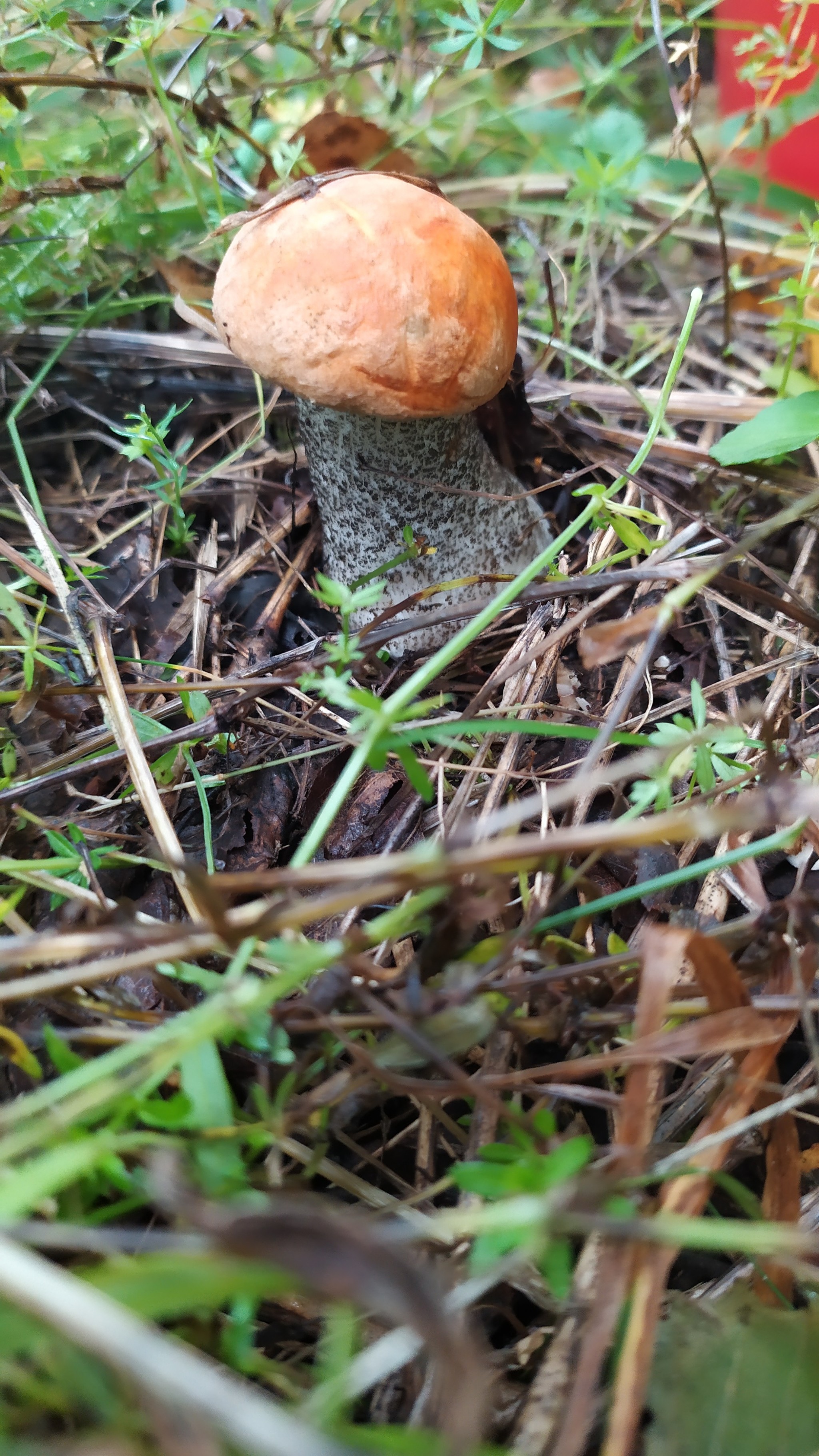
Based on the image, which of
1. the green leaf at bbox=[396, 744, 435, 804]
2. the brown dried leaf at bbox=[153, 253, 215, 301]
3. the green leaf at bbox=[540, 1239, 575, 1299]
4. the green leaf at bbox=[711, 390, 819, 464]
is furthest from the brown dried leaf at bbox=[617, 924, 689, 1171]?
the brown dried leaf at bbox=[153, 253, 215, 301]

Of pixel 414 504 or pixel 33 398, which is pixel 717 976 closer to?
pixel 414 504

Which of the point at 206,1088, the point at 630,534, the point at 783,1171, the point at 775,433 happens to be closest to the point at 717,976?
the point at 783,1171

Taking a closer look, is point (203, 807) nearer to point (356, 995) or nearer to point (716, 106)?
point (356, 995)

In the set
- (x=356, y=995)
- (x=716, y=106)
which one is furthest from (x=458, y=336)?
(x=716, y=106)

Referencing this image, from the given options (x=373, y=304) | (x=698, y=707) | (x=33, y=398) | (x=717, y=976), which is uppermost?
(x=373, y=304)

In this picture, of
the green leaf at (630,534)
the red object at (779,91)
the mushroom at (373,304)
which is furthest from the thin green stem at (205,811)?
the red object at (779,91)

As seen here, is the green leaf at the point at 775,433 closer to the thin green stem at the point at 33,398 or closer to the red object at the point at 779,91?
the red object at the point at 779,91
